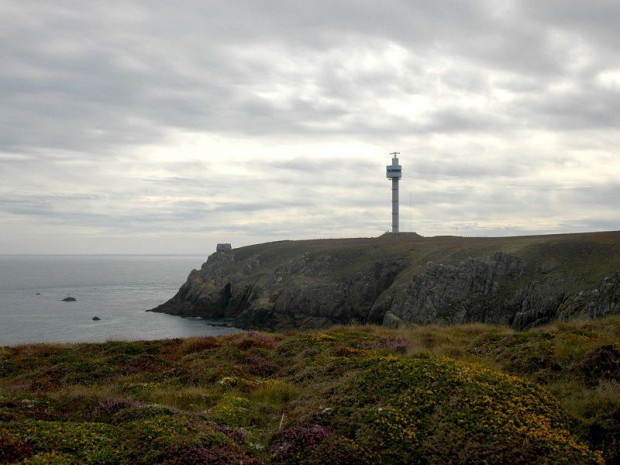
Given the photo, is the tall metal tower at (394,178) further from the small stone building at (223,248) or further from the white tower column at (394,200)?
the small stone building at (223,248)

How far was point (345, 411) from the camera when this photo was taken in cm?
1127

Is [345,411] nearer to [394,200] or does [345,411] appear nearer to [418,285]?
[418,285]

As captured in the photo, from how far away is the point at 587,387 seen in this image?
1305 centimetres

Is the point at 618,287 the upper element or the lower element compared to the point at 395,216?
lower

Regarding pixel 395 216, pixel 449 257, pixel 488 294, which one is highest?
pixel 395 216

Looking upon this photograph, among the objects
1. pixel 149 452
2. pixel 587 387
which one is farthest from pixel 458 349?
pixel 149 452

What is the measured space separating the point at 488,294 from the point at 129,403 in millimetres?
63641

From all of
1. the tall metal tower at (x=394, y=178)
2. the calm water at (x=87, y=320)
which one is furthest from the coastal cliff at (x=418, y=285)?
the tall metal tower at (x=394, y=178)

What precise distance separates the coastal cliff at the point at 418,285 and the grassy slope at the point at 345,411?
44.6 m

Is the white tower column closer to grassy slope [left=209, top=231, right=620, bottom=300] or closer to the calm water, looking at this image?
grassy slope [left=209, top=231, right=620, bottom=300]

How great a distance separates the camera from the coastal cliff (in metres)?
60.9

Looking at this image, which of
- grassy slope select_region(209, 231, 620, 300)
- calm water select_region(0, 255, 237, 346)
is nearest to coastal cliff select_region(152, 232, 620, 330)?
grassy slope select_region(209, 231, 620, 300)

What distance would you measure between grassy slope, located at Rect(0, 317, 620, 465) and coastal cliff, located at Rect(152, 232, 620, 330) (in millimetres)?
44554

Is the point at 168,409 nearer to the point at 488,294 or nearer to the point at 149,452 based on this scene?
the point at 149,452
